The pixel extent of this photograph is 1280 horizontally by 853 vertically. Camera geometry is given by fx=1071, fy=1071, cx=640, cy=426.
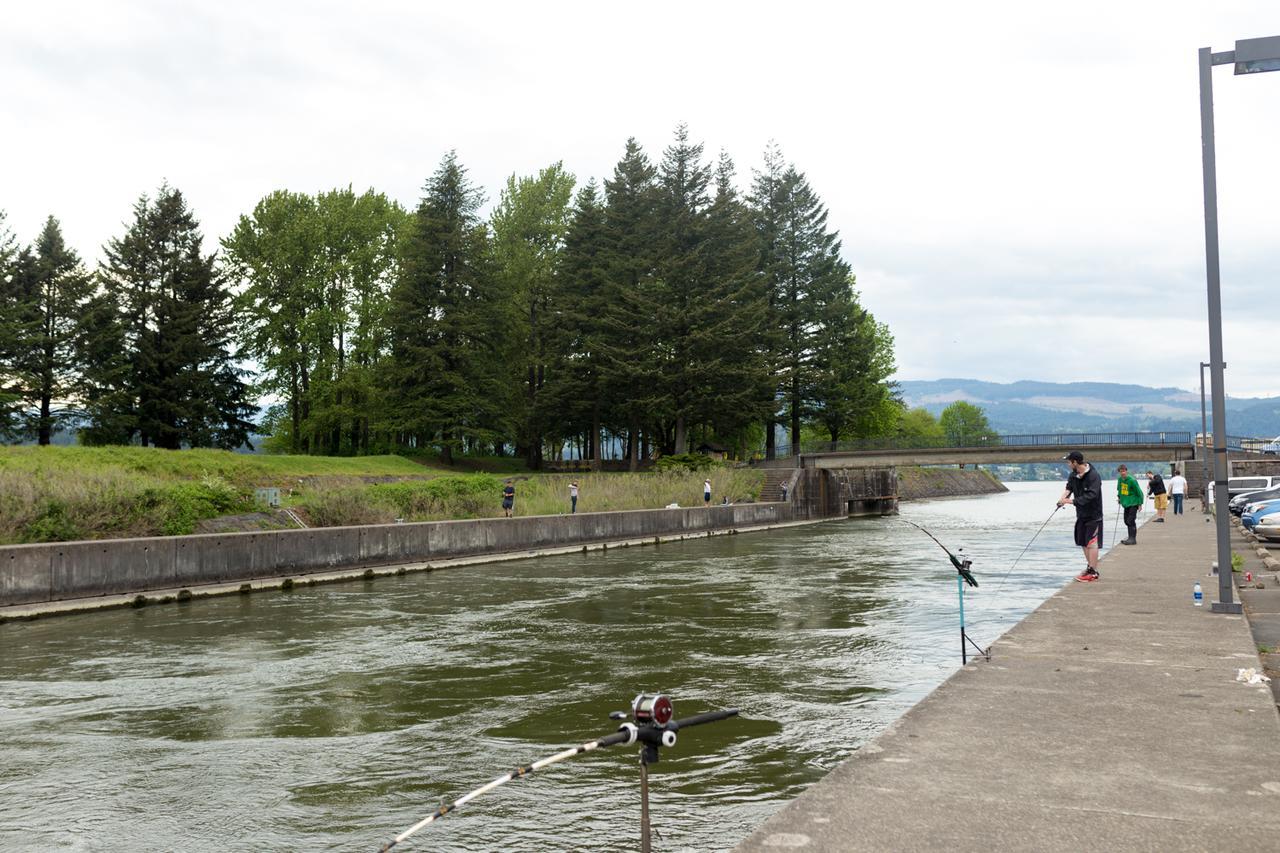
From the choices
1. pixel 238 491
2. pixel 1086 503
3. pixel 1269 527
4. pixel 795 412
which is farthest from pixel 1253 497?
pixel 795 412

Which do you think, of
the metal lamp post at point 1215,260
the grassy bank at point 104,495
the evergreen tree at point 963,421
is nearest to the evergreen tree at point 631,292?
the grassy bank at point 104,495

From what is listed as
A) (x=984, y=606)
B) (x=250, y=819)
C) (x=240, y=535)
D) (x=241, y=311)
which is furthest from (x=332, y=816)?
(x=241, y=311)

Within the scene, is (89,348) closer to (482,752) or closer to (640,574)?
(640,574)

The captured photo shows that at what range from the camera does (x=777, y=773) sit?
8016 mm

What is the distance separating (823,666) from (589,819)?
644cm

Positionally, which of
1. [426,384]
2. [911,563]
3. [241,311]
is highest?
A: [241,311]

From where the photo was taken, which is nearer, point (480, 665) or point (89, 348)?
point (480, 665)

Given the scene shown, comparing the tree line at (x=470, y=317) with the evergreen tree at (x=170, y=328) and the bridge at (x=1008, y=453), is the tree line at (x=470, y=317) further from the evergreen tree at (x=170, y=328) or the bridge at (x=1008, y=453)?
the bridge at (x=1008, y=453)

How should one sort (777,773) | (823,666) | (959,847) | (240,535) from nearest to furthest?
(959,847) → (777,773) → (823,666) → (240,535)

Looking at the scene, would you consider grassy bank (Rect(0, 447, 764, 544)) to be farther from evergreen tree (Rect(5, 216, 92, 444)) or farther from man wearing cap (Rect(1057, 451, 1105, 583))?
man wearing cap (Rect(1057, 451, 1105, 583))

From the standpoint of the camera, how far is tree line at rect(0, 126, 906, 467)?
5919cm

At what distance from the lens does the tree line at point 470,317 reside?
59.2 meters

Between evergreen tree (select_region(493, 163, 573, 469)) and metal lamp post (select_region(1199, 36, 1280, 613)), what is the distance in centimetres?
5787

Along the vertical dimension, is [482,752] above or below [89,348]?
below
